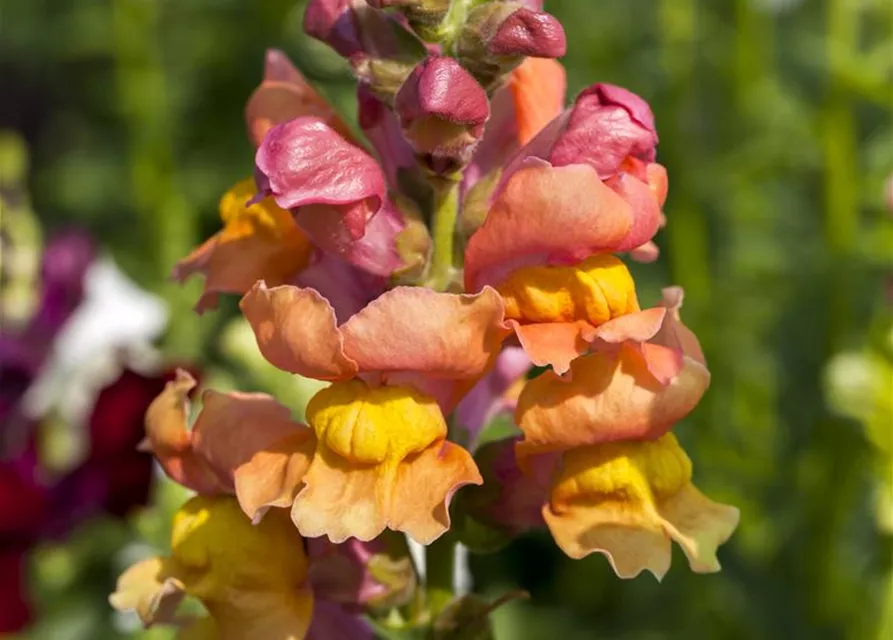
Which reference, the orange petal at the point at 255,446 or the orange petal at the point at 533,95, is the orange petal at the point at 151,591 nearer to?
the orange petal at the point at 255,446

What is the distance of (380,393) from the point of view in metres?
1.08

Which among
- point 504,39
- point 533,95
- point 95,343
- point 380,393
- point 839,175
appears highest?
point 504,39

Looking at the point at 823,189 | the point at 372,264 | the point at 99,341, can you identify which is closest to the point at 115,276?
the point at 99,341

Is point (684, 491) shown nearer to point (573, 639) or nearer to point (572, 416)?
point (572, 416)

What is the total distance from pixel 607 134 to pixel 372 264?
22 centimetres

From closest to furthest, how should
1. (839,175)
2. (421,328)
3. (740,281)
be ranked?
(421,328)
(839,175)
(740,281)

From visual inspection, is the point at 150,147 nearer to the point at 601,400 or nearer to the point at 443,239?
the point at 443,239

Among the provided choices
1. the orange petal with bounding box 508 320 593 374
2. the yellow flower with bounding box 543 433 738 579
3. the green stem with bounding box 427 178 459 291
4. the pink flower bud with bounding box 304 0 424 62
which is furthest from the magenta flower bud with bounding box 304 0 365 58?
the yellow flower with bounding box 543 433 738 579

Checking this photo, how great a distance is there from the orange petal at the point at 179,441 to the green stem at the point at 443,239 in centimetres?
23

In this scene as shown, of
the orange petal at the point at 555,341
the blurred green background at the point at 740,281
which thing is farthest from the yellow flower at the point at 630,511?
the blurred green background at the point at 740,281

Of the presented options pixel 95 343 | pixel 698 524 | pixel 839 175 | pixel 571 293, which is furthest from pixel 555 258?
pixel 95 343

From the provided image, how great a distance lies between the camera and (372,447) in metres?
1.05

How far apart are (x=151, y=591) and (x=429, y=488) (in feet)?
0.97

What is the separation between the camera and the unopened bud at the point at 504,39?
105cm
